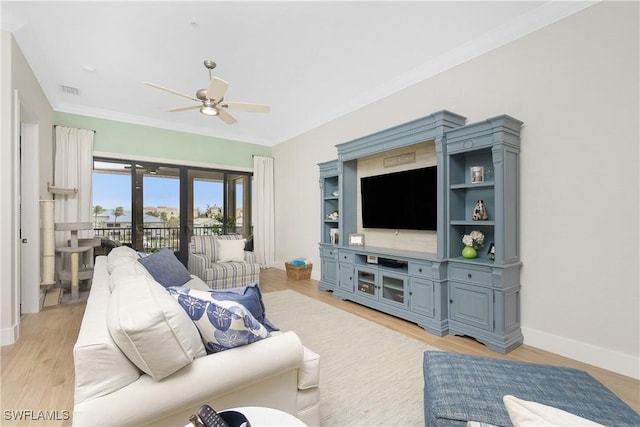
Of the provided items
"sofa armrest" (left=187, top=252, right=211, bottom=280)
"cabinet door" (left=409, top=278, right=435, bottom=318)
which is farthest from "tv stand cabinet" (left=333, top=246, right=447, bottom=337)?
"sofa armrest" (left=187, top=252, right=211, bottom=280)

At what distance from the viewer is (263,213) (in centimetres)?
641

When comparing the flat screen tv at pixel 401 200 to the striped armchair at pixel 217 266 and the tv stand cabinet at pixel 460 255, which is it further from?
the striped armchair at pixel 217 266

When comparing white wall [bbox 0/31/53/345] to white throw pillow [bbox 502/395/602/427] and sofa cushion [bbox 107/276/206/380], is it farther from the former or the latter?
white throw pillow [bbox 502/395/602/427]

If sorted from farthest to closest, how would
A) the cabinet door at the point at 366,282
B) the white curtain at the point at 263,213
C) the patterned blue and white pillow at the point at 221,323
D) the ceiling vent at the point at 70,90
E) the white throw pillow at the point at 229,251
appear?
the white curtain at the point at 263,213 < the white throw pillow at the point at 229,251 < the ceiling vent at the point at 70,90 < the cabinet door at the point at 366,282 < the patterned blue and white pillow at the point at 221,323

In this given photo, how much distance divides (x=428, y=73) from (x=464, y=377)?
3.25 metres

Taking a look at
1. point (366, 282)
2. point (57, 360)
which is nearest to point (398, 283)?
point (366, 282)

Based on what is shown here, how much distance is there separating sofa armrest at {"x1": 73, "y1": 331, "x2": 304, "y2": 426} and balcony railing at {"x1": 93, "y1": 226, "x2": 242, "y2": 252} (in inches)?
196

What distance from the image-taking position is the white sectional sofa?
977 millimetres

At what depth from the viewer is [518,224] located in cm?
273

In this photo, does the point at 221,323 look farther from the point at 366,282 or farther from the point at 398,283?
the point at 366,282

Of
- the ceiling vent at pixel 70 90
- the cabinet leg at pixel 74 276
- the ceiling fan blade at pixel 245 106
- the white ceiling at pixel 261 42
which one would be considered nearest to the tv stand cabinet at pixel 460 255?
the white ceiling at pixel 261 42

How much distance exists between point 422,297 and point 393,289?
42 centimetres

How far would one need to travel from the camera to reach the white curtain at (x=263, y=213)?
6340 mm

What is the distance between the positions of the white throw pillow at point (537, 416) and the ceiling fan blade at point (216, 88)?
2.77 metres
